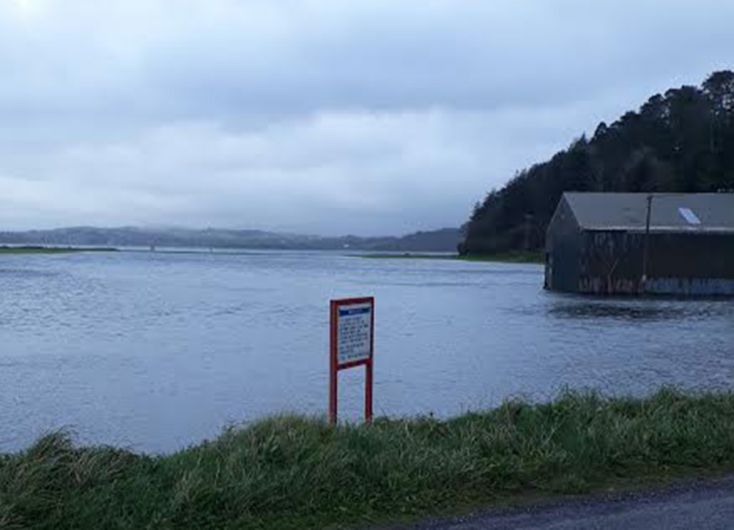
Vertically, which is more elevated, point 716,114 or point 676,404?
point 716,114

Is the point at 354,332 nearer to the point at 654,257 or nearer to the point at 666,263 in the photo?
the point at 654,257

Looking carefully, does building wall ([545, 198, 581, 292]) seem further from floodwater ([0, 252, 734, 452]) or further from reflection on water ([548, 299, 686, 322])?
floodwater ([0, 252, 734, 452])

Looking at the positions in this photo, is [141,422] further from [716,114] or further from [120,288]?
[716,114]

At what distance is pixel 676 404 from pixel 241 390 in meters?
8.43

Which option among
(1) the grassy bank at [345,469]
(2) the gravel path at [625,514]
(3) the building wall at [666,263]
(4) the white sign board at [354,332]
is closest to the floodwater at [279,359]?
(4) the white sign board at [354,332]

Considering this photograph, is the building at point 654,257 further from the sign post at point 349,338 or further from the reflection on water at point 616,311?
the sign post at point 349,338

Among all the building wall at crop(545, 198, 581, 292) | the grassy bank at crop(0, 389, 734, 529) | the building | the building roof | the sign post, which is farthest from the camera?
the building wall at crop(545, 198, 581, 292)

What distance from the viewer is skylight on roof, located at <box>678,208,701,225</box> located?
185 feet

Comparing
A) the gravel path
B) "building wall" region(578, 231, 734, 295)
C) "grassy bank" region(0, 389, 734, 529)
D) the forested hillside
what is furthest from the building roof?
the gravel path

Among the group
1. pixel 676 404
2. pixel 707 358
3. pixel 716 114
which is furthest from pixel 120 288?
pixel 716 114

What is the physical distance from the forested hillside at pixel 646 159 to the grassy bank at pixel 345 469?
99073mm

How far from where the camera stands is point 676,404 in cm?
990

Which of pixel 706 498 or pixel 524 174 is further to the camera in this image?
pixel 524 174

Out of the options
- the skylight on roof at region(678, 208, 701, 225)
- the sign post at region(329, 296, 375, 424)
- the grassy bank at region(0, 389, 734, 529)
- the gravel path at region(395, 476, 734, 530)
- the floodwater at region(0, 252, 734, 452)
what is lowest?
the floodwater at region(0, 252, 734, 452)
